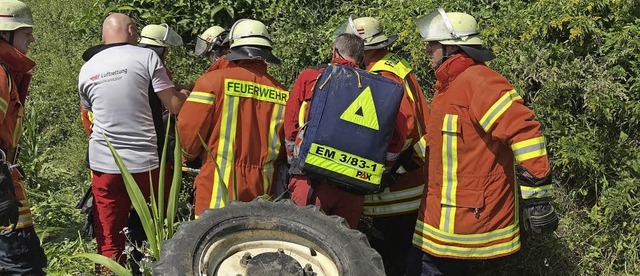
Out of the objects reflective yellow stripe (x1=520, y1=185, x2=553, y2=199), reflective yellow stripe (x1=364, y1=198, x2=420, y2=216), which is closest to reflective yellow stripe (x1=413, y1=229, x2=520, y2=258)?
reflective yellow stripe (x1=520, y1=185, x2=553, y2=199)

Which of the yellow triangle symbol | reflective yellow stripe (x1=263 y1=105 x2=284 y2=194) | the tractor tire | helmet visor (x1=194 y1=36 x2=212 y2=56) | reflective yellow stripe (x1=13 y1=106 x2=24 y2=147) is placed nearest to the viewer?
the tractor tire

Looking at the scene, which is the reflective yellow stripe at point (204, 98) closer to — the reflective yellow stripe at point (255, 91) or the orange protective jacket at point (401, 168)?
the reflective yellow stripe at point (255, 91)

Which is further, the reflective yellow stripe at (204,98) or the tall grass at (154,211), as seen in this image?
the reflective yellow stripe at (204,98)

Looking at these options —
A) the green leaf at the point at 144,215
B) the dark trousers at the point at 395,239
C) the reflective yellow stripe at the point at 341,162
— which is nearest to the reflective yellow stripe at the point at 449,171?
the reflective yellow stripe at the point at 341,162

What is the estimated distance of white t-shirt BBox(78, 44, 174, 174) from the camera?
448 centimetres

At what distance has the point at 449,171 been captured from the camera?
13.2 ft

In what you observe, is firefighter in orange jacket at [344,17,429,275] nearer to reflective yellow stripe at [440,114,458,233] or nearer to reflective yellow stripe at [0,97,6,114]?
reflective yellow stripe at [440,114,458,233]

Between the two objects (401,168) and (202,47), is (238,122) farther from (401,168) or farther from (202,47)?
(202,47)

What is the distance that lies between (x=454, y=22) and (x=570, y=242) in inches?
76.5

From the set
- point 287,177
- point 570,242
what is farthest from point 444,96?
point 570,242

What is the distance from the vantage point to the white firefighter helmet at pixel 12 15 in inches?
165

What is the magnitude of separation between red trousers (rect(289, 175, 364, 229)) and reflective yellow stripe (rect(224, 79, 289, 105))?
55 centimetres

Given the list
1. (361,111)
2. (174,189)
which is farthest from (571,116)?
(174,189)

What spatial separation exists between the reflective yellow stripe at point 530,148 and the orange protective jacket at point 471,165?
0.03m
